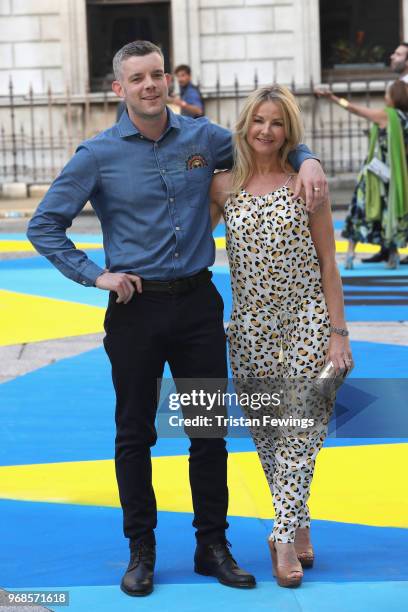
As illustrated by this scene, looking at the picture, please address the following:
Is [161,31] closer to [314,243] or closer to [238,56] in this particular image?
[238,56]

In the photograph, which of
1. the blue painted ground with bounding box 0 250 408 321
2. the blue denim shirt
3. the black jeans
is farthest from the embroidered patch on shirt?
the blue painted ground with bounding box 0 250 408 321

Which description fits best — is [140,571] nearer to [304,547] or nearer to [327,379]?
[304,547]

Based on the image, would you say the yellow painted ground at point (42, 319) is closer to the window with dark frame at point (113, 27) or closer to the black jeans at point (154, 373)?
the black jeans at point (154, 373)

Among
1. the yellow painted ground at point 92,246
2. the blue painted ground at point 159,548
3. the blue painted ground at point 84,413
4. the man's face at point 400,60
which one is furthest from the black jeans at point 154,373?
the yellow painted ground at point 92,246

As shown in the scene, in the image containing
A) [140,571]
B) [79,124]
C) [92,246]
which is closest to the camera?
[140,571]

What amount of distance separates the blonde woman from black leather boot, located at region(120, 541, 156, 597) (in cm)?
42

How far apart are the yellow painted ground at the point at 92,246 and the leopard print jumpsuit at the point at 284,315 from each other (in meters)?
8.92

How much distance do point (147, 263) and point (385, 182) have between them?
7512mm

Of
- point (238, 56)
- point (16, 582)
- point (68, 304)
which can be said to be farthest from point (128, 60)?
point (238, 56)

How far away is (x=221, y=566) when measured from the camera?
4508 millimetres

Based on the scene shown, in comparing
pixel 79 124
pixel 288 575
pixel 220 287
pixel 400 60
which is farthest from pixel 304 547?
pixel 79 124

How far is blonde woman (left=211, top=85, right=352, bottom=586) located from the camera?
4.46 metres

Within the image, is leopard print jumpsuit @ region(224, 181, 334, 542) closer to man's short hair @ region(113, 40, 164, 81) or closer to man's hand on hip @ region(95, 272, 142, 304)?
man's hand on hip @ region(95, 272, 142, 304)

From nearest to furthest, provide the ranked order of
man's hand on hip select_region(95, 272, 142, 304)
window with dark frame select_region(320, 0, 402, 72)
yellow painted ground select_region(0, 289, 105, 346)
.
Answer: man's hand on hip select_region(95, 272, 142, 304), yellow painted ground select_region(0, 289, 105, 346), window with dark frame select_region(320, 0, 402, 72)
